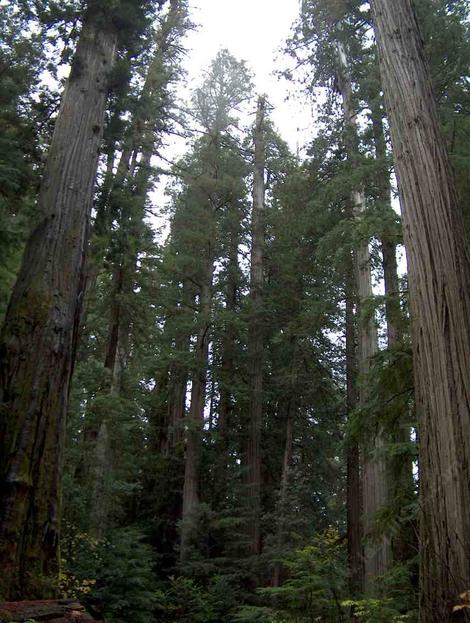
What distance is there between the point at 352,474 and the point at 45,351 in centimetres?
1057

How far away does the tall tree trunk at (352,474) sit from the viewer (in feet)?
38.5

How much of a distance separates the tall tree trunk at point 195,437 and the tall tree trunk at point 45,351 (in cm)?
995

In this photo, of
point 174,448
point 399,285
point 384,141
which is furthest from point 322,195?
point 174,448

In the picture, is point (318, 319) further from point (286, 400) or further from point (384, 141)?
point (286, 400)

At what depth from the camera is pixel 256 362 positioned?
55.9 feet

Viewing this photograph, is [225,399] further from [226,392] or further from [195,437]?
[195,437]

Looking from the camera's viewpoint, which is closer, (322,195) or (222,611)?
(322,195)

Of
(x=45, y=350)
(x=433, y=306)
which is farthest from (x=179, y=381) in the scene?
(x=433, y=306)

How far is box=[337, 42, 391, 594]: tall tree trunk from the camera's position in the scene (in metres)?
8.99

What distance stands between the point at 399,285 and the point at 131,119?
5962 millimetres

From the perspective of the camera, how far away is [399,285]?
35.5ft

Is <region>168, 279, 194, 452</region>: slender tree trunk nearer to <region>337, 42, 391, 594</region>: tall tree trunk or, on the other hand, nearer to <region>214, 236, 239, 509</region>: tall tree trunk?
<region>214, 236, 239, 509</region>: tall tree trunk

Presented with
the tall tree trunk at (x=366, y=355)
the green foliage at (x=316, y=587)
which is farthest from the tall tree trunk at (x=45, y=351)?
the tall tree trunk at (x=366, y=355)

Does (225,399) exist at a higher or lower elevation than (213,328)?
lower
